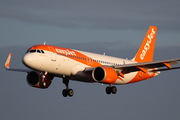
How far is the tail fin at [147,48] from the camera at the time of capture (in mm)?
62125

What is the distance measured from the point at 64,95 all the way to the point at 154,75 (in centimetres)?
1627

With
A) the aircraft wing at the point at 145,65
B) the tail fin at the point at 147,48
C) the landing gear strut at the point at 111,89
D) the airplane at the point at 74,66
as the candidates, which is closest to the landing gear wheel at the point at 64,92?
the airplane at the point at 74,66

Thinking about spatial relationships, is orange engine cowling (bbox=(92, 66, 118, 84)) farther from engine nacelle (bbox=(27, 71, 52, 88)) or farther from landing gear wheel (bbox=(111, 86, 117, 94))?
engine nacelle (bbox=(27, 71, 52, 88))

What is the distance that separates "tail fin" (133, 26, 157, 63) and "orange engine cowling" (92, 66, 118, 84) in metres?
16.3

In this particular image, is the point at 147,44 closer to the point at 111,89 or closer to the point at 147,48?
the point at 147,48

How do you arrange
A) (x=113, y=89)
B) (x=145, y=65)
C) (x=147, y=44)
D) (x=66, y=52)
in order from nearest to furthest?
1. (x=66, y=52)
2. (x=145, y=65)
3. (x=113, y=89)
4. (x=147, y=44)

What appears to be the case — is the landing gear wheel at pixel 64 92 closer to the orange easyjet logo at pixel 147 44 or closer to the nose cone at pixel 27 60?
the nose cone at pixel 27 60

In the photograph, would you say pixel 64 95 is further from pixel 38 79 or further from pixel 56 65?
pixel 56 65

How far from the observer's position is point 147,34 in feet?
214

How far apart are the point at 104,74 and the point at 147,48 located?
20.8m

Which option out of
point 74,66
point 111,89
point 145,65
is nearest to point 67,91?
point 111,89

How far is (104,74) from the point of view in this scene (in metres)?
45.2

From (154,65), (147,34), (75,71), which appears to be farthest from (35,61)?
(147,34)

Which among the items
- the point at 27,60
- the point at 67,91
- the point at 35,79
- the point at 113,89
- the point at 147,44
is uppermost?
the point at 147,44
